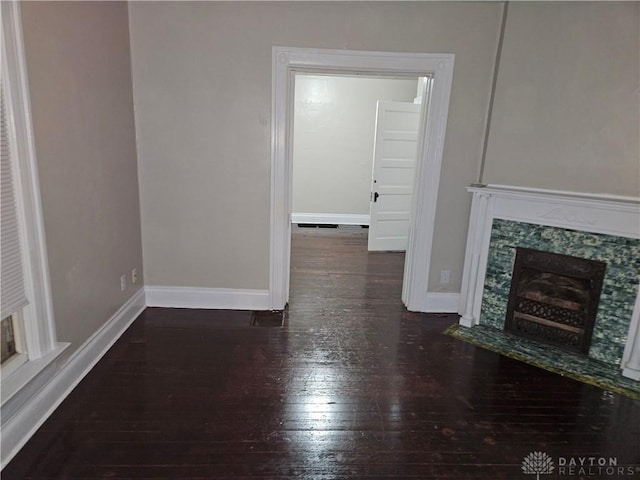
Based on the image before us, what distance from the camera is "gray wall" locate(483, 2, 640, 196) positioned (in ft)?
9.29

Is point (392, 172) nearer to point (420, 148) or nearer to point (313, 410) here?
point (420, 148)

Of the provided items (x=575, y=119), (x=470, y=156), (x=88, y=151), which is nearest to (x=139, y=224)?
(x=88, y=151)

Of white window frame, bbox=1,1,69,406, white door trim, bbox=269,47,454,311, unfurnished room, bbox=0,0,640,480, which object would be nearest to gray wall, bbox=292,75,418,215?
unfurnished room, bbox=0,0,640,480

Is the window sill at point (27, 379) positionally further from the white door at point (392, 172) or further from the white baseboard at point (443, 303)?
the white door at point (392, 172)

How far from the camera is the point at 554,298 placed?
3.22 meters

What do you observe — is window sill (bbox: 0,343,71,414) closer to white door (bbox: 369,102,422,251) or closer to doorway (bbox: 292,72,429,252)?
white door (bbox: 369,102,422,251)

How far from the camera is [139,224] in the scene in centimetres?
353

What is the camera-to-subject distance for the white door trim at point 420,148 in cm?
331

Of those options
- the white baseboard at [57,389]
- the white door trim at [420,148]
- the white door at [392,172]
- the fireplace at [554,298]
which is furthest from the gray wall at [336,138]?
the white baseboard at [57,389]

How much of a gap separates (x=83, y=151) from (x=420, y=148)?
257 cm

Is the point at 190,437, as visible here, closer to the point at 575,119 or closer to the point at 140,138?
the point at 140,138

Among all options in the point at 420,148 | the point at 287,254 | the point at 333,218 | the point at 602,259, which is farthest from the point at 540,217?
the point at 333,218

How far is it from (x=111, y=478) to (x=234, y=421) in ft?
2.04

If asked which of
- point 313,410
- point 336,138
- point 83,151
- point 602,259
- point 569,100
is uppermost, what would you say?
point 569,100
